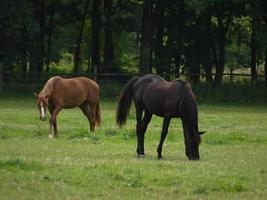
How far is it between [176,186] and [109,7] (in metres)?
42.3

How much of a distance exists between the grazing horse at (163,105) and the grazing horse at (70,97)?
5440 millimetres

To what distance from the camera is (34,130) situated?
2489 centimetres

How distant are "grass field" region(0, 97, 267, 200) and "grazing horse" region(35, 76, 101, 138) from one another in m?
0.64

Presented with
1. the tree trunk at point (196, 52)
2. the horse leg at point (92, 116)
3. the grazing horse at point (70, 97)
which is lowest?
the horse leg at point (92, 116)

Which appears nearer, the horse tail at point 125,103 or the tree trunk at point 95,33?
the horse tail at point 125,103

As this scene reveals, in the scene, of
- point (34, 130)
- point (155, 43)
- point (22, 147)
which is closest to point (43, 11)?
point (155, 43)

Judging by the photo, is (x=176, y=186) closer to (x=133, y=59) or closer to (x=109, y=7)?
(x=109, y=7)

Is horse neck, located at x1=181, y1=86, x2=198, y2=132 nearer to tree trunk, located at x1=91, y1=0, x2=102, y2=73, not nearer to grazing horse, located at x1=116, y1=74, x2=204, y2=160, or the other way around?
grazing horse, located at x1=116, y1=74, x2=204, y2=160

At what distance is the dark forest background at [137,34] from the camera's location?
157 ft

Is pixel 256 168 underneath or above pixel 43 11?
underneath

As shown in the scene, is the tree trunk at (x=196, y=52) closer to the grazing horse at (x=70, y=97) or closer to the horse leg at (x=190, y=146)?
the grazing horse at (x=70, y=97)

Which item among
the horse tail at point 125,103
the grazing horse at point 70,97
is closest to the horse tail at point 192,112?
the horse tail at point 125,103

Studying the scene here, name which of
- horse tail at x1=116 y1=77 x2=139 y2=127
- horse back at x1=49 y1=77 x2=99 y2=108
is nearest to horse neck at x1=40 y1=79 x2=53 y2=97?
horse back at x1=49 y1=77 x2=99 y2=108

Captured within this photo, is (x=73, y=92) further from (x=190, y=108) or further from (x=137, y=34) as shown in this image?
(x=137, y=34)
